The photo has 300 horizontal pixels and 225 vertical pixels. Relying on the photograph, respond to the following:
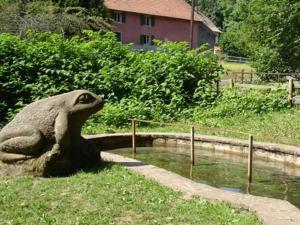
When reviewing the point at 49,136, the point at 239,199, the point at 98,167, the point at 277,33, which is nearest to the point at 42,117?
the point at 49,136

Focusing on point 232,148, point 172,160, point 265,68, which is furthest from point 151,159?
point 265,68

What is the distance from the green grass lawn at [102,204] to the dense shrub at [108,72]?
294 inches

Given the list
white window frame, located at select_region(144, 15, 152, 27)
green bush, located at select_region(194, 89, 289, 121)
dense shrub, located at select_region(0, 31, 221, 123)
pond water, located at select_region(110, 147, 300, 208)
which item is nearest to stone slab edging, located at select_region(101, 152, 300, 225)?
pond water, located at select_region(110, 147, 300, 208)

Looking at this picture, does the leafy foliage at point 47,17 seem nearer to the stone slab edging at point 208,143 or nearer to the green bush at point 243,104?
the green bush at point 243,104

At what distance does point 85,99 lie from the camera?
27.9 feet

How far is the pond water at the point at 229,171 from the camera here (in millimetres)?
9379

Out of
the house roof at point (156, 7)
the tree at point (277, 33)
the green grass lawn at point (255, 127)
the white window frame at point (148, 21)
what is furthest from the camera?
the white window frame at point (148, 21)

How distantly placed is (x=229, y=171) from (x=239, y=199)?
397 centimetres

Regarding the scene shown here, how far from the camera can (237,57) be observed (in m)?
62.6

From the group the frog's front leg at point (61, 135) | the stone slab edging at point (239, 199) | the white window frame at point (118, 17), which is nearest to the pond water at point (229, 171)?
the stone slab edging at point (239, 199)

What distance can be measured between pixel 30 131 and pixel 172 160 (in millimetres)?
4374

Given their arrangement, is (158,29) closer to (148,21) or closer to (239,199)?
(148,21)

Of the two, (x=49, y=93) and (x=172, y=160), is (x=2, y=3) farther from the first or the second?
(x=172, y=160)

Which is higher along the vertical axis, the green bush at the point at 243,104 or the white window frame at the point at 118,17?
the white window frame at the point at 118,17
